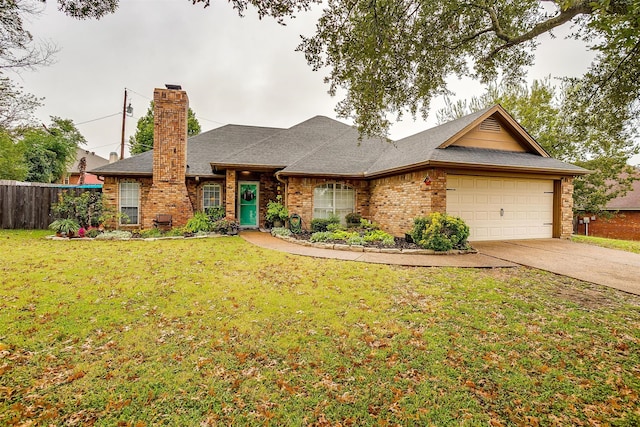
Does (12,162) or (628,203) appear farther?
(628,203)

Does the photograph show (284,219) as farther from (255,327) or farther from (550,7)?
(550,7)

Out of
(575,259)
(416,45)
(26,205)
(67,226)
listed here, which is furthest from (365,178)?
(26,205)

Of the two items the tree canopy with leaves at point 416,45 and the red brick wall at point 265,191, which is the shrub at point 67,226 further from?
the red brick wall at point 265,191

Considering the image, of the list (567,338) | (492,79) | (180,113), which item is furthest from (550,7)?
(180,113)

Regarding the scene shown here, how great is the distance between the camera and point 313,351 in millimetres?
3105

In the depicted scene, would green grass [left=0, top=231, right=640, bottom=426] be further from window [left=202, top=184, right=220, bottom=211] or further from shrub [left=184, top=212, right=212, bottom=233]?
window [left=202, top=184, right=220, bottom=211]

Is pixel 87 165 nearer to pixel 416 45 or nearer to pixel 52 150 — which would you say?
pixel 52 150

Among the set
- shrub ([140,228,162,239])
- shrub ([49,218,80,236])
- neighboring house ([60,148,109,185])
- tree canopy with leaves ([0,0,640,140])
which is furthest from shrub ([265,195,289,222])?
neighboring house ([60,148,109,185])

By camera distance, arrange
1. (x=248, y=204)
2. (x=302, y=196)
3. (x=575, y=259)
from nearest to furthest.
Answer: (x=575, y=259)
(x=302, y=196)
(x=248, y=204)

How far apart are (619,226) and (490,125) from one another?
19.0 meters

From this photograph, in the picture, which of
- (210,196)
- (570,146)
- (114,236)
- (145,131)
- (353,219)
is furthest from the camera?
(145,131)

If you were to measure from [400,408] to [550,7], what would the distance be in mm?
7193

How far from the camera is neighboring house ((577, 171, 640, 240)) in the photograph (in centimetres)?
2008

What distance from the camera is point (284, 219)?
1196 centimetres
